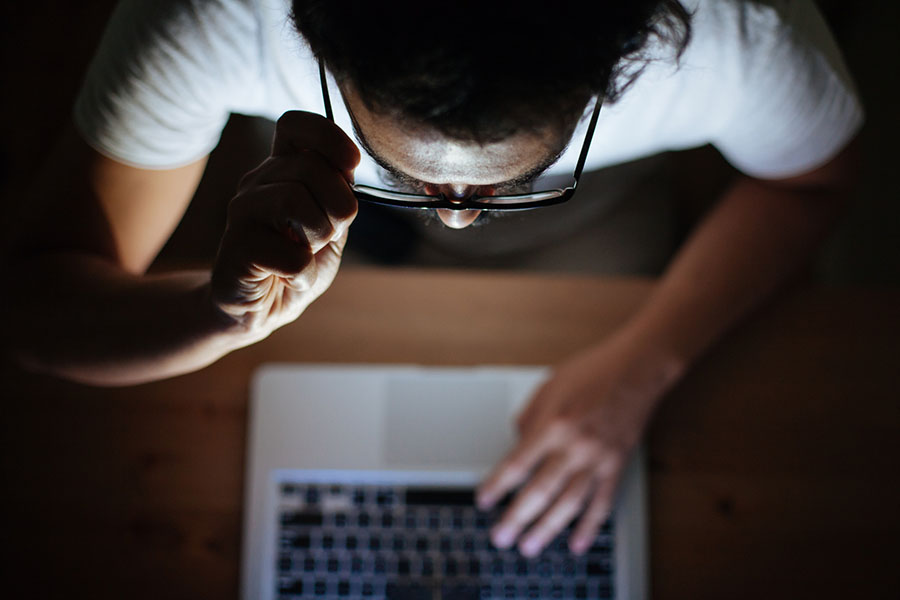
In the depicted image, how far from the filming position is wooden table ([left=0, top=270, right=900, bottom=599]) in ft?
2.18

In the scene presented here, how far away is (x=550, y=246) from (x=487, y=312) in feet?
0.78

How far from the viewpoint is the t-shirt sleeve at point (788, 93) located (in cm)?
54

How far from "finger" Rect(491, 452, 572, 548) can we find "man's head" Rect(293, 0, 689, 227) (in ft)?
1.35

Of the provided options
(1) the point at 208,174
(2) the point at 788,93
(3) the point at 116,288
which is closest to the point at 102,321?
(3) the point at 116,288

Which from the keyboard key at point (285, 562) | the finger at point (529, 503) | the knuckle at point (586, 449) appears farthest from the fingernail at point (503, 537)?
the keyboard key at point (285, 562)

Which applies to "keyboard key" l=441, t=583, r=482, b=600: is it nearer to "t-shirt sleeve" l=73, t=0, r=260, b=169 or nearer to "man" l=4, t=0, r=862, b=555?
"man" l=4, t=0, r=862, b=555

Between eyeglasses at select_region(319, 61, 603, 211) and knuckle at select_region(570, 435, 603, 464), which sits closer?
eyeglasses at select_region(319, 61, 603, 211)

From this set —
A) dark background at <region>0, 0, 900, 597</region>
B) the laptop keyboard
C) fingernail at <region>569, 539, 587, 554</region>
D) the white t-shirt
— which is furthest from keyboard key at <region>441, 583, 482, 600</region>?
the white t-shirt

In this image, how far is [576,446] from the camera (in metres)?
0.68

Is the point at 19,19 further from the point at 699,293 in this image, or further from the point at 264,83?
the point at 699,293

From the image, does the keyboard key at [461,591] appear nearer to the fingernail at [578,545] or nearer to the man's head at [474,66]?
the fingernail at [578,545]

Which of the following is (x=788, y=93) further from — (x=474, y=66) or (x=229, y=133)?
(x=229, y=133)

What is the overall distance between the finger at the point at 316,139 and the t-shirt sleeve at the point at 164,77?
0.19 m

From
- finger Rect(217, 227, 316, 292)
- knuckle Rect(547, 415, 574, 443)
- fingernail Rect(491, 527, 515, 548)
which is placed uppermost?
finger Rect(217, 227, 316, 292)
